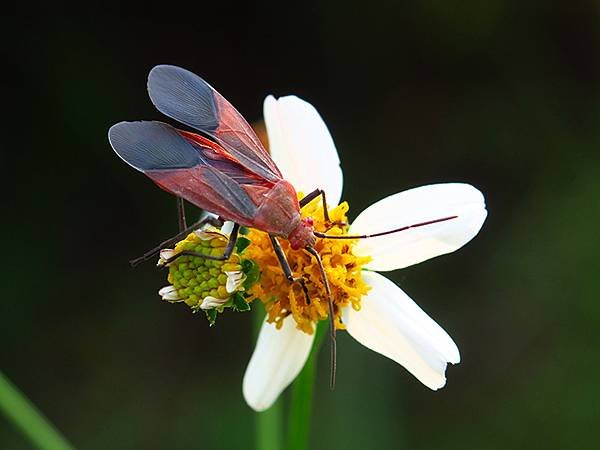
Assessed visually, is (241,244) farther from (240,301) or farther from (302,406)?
(302,406)

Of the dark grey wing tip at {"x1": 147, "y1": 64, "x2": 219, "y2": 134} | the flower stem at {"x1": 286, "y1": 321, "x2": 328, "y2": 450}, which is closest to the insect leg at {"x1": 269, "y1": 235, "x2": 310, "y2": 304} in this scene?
the flower stem at {"x1": 286, "y1": 321, "x2": 328, "y2": 450}

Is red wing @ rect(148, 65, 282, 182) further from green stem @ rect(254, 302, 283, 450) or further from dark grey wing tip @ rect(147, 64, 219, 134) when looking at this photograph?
green stem @ rect(254, 302, 283, 450)

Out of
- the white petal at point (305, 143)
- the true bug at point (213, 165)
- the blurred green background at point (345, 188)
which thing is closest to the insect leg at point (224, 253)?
the true bug at point (213, 165)
